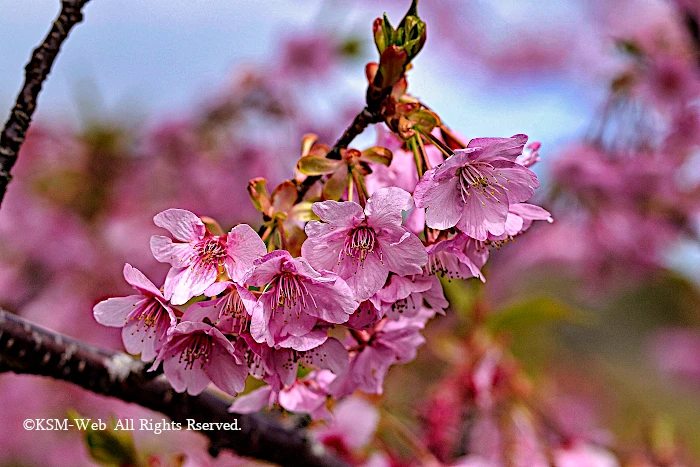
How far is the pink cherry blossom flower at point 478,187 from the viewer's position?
582 mm

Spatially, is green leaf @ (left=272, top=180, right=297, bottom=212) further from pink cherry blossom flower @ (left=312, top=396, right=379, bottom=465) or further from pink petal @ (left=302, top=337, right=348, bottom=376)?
pink cherry blossom flower @ (left=312, top=396, right=379, bottom=465)

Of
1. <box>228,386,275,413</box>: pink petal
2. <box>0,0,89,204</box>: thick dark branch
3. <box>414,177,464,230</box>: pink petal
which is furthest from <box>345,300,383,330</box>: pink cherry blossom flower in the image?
<box>0,0,89,204</box>: thick dark branch

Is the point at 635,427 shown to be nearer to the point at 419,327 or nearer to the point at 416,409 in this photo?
the point at 416,409

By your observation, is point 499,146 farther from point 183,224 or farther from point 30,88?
point 30,88

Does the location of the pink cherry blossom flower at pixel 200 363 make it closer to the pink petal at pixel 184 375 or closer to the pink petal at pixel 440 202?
the pink petal at pixel 184 375

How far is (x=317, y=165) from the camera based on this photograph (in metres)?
0.66

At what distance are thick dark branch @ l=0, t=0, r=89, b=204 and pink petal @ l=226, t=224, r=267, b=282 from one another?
0.36 meters

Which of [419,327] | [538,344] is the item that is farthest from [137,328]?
[538,344]

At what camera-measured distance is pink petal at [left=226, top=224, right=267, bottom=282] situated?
0.58m

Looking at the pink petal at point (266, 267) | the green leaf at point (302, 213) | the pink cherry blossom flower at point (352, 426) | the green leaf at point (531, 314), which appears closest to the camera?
the pink petal at point (266, 267)

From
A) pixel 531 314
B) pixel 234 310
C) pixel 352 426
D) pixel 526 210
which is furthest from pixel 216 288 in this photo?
pixel 531 314

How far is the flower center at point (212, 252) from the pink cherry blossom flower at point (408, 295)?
159mm

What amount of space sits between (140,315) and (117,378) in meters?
0.17

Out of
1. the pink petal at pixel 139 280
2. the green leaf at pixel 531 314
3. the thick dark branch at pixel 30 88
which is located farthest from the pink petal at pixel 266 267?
the green leaf at pixel 531 314
